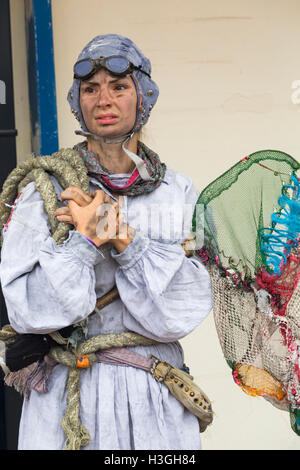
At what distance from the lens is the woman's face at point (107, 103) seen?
1.90 meters

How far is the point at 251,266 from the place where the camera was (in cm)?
201

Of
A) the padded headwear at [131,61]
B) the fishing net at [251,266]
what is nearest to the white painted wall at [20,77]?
the padded headwear at [131,61]

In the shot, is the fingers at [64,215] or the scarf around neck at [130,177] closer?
the fingers at [64,215]

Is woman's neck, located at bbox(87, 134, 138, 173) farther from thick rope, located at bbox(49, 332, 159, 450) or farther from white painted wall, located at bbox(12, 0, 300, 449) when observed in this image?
white painted wall, located at bbox(12, 0, 300, 449)

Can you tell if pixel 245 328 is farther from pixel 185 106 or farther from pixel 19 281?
pixel 185 106

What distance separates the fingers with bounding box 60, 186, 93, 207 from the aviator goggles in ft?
1.15

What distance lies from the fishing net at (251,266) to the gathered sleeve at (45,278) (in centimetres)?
42

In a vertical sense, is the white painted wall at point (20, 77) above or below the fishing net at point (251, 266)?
above

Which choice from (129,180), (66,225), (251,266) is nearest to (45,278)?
(66,225)

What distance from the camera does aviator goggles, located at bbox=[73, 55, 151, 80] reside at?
1.88 metres

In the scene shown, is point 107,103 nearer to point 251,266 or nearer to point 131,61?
point 131,61

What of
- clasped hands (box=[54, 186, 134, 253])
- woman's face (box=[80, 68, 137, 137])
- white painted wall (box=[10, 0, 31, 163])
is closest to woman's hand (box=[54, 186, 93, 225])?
clasped hands (box=[54, 186, 134, 253])

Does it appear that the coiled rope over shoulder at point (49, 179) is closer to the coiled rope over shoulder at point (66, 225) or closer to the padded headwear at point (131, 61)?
the coiled rope over shoulder at point (66, 225)
